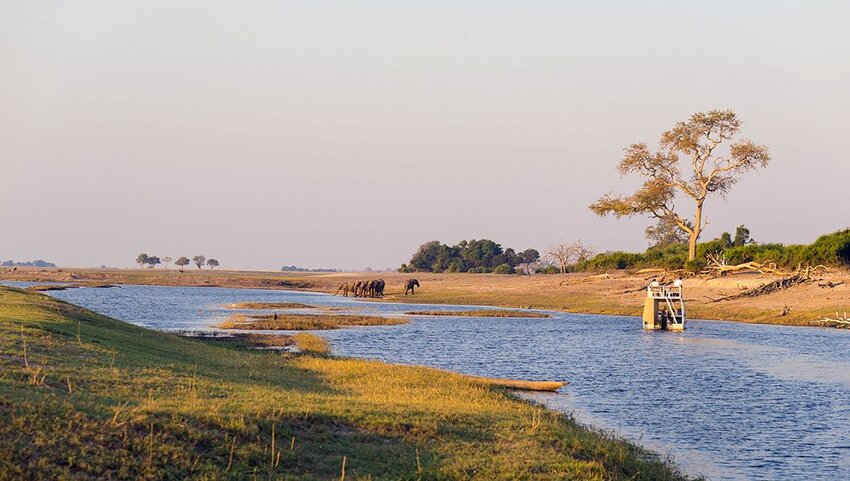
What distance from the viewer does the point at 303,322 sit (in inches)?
2277

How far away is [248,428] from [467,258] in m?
171

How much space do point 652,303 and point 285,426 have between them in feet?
161

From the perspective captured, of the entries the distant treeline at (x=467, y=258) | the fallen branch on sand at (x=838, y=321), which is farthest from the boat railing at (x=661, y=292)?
the distant treeline at (x=467, y=258)

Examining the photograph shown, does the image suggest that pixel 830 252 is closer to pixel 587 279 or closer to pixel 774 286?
pixel 774 286

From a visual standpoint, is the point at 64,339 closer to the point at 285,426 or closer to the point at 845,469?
the point at 285,426

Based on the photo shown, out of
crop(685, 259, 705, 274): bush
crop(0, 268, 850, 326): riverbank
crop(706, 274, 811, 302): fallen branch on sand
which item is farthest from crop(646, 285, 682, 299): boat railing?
crop(685, 259, 705, 274): bush

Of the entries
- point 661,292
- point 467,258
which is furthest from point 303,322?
point 467,258

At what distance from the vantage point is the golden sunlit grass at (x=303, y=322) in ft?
177

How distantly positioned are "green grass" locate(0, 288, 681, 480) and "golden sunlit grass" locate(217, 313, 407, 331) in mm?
28809

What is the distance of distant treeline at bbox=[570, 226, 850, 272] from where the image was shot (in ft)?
248

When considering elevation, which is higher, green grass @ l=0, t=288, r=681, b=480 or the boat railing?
the boat railing

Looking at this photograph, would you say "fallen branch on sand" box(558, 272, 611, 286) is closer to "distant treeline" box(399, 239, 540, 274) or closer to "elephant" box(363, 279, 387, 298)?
"elephant" box(363, 279, 387, 298)

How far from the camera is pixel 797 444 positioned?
2223 cm

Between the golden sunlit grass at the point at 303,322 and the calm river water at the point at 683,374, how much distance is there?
202cm
